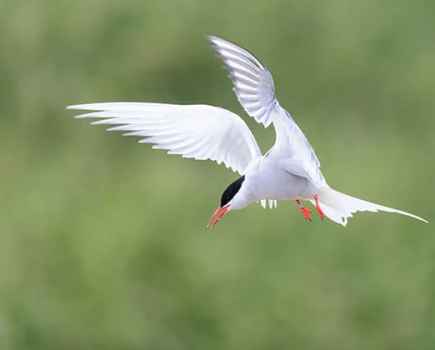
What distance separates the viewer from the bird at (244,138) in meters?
2.60

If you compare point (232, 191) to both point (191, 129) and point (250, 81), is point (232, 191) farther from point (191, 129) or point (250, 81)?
point (250, 81)

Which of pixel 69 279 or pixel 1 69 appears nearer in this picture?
pixel 69 279

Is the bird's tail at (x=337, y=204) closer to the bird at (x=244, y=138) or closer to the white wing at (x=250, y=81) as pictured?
the bird at (x=244, y=138)

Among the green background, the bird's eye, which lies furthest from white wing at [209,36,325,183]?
the green background

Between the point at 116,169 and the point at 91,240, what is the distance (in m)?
0.89

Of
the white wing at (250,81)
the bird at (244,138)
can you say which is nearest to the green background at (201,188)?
the bird at (244,138)

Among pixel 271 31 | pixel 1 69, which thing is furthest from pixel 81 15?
pixel 271 31

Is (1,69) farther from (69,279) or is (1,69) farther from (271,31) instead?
(69,279)

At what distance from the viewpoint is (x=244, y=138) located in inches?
125

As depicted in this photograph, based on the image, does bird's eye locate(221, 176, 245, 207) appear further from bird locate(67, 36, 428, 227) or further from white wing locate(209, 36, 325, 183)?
white wing locate(209, 36, 325, 183)

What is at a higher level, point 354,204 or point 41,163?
point 354,204

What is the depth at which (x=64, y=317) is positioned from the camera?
171 inches

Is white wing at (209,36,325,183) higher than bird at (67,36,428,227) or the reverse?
higher

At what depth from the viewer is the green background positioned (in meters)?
4.29
